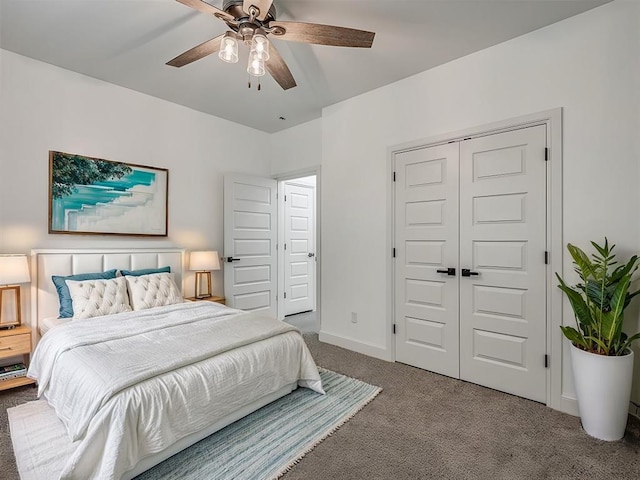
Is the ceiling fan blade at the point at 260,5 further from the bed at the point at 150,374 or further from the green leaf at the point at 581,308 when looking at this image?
the green leaf at the point at 581,308

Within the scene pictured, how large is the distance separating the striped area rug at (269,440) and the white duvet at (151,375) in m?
0.15

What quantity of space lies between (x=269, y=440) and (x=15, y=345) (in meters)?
2.20

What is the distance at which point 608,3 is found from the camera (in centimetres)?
216

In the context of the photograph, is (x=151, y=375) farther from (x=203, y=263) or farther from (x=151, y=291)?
(x=203, y=263)

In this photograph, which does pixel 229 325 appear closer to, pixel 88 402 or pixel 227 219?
pixel 88 402

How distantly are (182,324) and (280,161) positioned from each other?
2936 mm

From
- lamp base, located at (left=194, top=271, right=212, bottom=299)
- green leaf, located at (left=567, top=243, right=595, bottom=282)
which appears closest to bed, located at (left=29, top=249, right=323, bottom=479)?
lamp base, located at (left=194, top=271, right=212, bottom=299)

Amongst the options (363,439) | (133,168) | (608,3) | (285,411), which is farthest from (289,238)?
(608,3)

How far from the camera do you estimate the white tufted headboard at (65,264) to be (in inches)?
111

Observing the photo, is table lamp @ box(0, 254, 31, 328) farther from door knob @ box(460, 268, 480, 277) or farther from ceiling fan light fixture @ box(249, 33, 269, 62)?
door knob @ box(460, 268, 480, 277)

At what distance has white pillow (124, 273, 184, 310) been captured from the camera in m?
2.98

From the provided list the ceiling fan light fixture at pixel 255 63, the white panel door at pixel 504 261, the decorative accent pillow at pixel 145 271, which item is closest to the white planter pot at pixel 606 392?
the white panel door at pixel 504 261

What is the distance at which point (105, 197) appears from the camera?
329cm

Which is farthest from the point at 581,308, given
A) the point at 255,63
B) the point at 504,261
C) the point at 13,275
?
the point at 13,275
